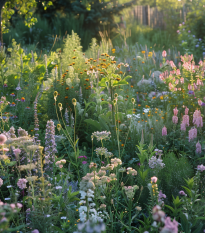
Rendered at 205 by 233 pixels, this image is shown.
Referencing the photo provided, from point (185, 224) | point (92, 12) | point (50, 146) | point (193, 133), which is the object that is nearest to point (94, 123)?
point (50, 146)

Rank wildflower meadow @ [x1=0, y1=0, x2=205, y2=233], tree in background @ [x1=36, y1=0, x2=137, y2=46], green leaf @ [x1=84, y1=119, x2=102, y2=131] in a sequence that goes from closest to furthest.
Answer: wildflower meadow @ [x1=0, y1=0, x2=205, y2=233]
green leaf @ [x1=84, y1=119, x2=102, y2=131]
tree in background @ [x1=36, y1=0, x2=137, y2=46]

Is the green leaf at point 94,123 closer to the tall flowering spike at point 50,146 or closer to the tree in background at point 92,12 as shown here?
the tall flowering spike at point 50,146

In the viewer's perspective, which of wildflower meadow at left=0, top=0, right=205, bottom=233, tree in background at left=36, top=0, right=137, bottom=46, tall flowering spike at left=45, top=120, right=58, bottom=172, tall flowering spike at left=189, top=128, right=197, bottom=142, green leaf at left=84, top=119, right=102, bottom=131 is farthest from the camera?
tree in background at left=36, top=0, right=137, bottom=46

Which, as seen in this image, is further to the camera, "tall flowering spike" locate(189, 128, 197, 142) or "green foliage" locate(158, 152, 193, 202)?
"tall flowering spike" locate(189, 128, 197, 142)

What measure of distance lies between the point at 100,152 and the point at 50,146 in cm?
59

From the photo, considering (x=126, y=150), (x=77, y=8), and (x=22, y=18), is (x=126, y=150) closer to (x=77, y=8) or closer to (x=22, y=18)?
(x=77, y=8)

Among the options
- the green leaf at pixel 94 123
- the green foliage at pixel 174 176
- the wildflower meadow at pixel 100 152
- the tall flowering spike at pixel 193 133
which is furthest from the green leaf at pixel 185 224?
the green leaf at pixel 94 123

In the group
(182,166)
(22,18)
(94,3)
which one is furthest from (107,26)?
(182,166)

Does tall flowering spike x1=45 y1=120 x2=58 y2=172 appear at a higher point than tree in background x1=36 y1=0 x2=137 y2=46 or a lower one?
lower

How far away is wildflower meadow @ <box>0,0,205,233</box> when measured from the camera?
6.12ft

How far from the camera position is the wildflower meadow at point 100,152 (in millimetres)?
1865

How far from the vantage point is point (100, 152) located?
2277 mm

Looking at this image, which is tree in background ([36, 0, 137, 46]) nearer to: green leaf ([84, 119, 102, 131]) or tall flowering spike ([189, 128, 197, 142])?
green leaf ([84, 119, 102, 131])

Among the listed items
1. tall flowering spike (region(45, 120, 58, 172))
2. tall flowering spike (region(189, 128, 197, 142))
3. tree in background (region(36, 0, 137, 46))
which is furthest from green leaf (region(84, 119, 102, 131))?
tree in background (region(36, 0, 137, 46))
